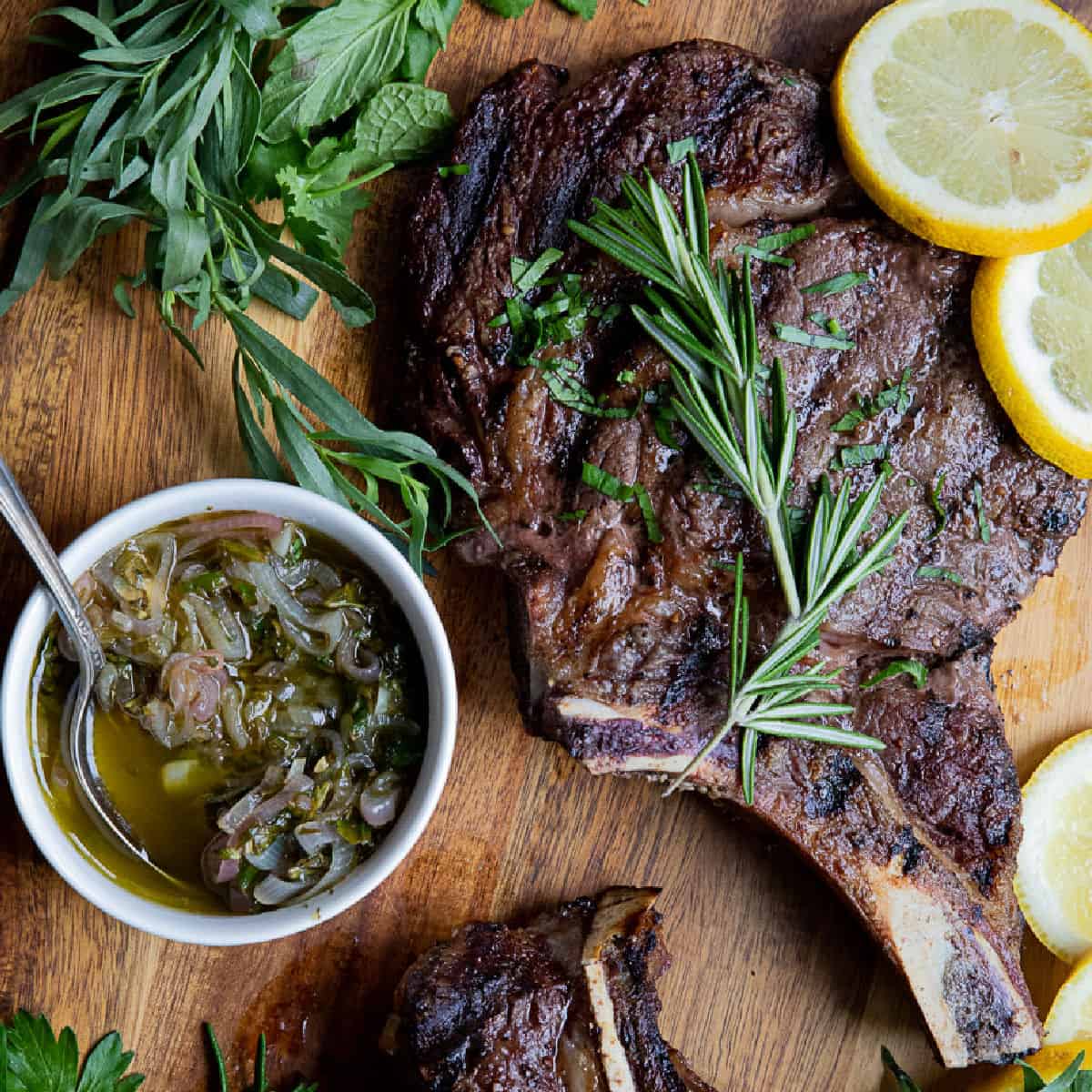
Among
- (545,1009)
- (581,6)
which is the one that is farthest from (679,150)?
(545,1009)

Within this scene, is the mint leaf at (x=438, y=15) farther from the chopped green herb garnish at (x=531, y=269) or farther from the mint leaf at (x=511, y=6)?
the chopped green herb garnish at (x=531, y=269)

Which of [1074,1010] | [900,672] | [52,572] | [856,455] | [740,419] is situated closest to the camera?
[52,572]

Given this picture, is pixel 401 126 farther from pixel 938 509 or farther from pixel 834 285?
pixel 938 509

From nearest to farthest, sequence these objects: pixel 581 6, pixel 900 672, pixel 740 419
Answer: pixel 740 419, pixel 900 672, pixel 581 6

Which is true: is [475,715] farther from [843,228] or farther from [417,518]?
[843,228]

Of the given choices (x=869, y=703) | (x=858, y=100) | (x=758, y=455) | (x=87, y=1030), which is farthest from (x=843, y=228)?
(x=87, y=1030)

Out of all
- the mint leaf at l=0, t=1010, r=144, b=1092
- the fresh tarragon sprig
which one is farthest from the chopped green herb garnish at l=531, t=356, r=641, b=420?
the mint leaf at l=0, t=1010, r=144, b=1092

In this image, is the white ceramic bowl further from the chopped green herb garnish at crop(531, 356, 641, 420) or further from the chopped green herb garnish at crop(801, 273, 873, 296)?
the chopped green herb garnish at crop(801, 273, 873, 296)
